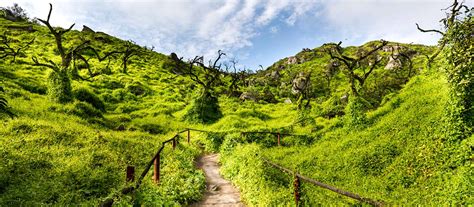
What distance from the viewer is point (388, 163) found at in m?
16.1

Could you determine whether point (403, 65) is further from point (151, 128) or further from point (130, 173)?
point (130, 173)

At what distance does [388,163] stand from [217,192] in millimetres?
8270

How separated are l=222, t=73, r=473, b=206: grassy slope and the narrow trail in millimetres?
472

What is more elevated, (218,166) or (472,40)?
(472,40)

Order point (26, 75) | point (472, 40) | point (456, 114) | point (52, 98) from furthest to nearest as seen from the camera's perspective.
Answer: point (26, 75), point (52, 98), point (472, 40), point (456, 114)

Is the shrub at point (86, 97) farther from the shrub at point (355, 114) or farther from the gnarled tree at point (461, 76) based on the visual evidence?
the gnarled tree at point (461, 76)

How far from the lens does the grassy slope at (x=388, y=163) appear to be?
472 inches

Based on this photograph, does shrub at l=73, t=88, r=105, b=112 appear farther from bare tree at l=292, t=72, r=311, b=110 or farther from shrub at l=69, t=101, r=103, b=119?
bare tree at l=292, t=72, r=311, b=110

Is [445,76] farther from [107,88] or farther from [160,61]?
[160,61]

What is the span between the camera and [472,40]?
1596 centimetres

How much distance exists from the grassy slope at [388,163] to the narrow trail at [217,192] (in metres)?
0.47

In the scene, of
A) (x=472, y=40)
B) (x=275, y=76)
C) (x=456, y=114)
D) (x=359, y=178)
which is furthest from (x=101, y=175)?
(x=275, y=76)

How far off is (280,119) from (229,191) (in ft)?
93.8

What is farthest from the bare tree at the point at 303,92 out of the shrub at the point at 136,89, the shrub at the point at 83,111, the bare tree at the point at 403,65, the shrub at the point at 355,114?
Answer: the shrub at the point at 136,89
